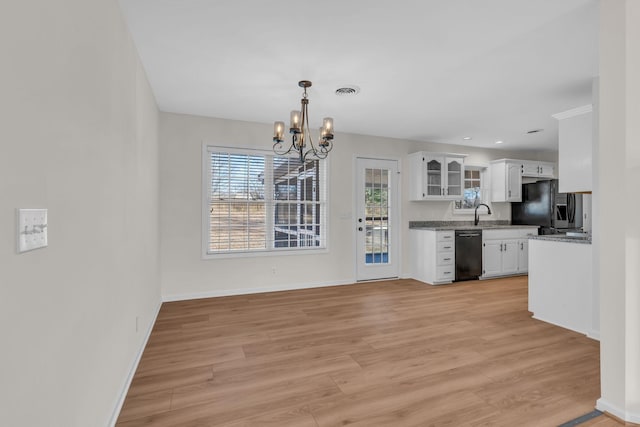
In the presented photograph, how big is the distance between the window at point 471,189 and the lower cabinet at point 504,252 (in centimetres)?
86

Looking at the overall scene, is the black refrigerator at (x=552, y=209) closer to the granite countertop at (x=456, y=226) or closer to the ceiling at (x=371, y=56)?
the granite countertop at (x=456, y=226)

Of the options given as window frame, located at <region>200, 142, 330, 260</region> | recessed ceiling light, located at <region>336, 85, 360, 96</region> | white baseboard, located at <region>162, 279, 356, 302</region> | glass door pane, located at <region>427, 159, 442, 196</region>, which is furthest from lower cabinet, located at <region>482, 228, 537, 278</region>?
recessed ceiling light, located at <region>336, 85, 360, 96</region>

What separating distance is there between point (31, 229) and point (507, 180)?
7.04 metres

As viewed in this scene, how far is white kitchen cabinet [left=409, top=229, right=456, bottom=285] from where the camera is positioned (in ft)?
17.3

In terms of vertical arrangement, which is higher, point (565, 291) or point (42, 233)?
point (42, 233)

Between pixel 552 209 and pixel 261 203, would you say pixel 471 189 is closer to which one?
pixel 552 209

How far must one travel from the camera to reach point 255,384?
7.33 feet

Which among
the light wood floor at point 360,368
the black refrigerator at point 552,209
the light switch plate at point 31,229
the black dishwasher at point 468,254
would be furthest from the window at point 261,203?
the black refrigerator at point 552,209

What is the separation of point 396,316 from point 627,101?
8.86ft

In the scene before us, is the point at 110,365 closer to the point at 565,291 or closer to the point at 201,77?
the point at 201,77

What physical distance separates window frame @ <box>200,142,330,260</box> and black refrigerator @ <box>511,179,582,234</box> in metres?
4.19

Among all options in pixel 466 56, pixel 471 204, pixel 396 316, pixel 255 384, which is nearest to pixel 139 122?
pixel 255 384

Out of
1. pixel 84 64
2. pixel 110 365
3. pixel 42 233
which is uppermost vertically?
pixel 84 64

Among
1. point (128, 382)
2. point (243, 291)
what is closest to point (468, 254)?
point (243, 291)
